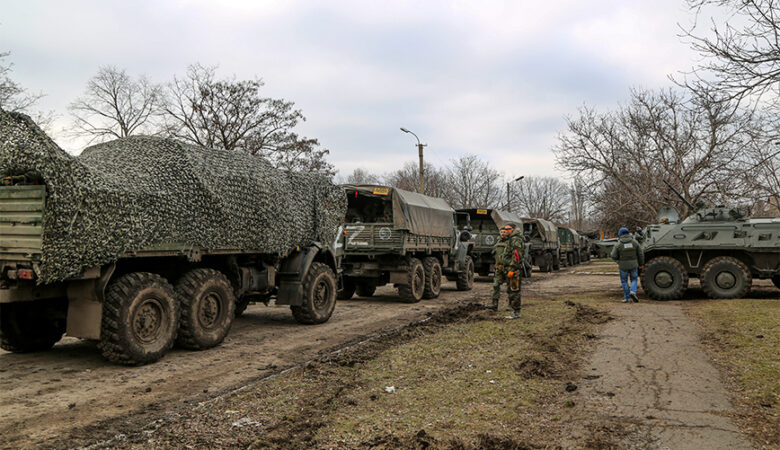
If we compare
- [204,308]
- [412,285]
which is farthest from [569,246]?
[204,308]

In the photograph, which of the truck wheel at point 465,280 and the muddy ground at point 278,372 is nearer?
the muddy ground at point 278,372

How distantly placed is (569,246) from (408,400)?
31682mm

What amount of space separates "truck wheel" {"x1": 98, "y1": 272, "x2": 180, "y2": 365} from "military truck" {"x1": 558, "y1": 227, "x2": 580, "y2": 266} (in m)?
28.6

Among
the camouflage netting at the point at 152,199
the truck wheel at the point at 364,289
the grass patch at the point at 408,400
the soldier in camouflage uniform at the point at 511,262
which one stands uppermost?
the camouflage netting at the point at 152,199

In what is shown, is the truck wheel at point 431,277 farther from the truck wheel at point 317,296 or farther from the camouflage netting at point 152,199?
the camouflage netting at point 152,199

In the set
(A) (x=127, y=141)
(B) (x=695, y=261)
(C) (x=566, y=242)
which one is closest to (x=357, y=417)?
(A) (x=127, y=141)

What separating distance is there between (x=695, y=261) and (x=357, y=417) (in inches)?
471

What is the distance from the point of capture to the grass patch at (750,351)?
455 cm

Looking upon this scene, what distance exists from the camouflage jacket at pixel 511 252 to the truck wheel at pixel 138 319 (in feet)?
19.9

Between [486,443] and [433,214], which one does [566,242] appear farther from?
[486,443]

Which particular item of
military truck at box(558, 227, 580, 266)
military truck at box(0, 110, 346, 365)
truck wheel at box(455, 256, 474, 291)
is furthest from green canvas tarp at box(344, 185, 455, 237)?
military truck at box(558, 227, 580, 266)

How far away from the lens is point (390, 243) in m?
13.3

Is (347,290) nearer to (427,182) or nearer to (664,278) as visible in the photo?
(664,278)

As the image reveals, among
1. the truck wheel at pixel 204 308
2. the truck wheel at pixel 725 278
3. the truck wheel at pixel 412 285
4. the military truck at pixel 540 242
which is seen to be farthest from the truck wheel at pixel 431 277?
the military truck at pixel 540 242
